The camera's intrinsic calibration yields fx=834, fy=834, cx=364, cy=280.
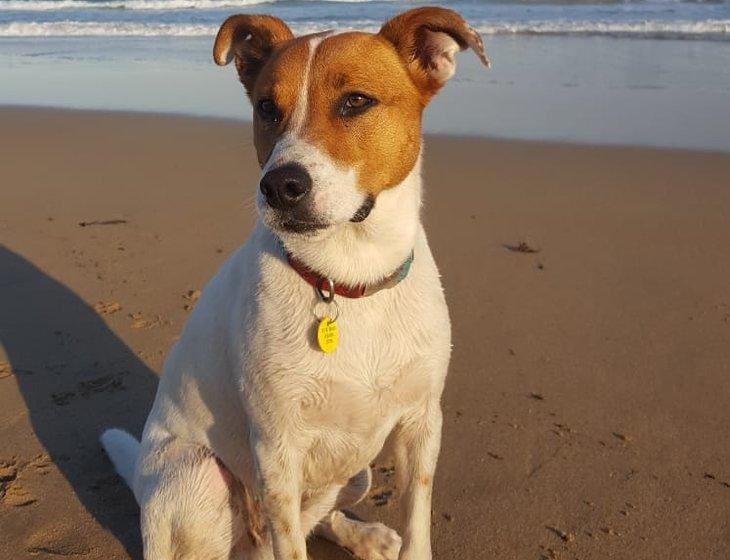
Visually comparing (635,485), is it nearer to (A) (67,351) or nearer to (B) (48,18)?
(A) (67,351)

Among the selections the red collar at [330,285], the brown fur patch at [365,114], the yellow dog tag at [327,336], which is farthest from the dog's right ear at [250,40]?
the yellow dog tag at [327,336]

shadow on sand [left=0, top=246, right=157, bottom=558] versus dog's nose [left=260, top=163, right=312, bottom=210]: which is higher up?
dog's nose [left=260, top=163, right=312, bottom=210]

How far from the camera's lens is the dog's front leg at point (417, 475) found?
299 cm

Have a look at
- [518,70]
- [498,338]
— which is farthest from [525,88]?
[498,338]

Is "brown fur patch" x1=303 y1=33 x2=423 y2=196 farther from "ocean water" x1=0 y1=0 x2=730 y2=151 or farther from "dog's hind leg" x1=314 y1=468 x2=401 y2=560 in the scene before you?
"ocean water" x1=0 y1=0 x2=730 y2=151

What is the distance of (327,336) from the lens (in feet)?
8.94

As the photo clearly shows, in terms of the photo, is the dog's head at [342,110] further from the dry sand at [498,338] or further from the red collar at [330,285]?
the dry sand at [498,338]

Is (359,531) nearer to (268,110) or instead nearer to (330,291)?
(330,291)

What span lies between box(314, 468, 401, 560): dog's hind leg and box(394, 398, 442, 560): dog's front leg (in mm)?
230

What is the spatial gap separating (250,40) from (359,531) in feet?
6.44

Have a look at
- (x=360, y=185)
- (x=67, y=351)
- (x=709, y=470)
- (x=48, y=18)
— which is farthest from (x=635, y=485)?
(x=48, y=18)

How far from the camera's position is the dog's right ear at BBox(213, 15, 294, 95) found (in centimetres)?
306

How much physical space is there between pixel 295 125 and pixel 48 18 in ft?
83.0

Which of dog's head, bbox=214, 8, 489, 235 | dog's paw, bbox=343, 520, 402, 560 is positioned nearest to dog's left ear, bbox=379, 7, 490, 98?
dog's head, bbox=214, 8, 489, 235
